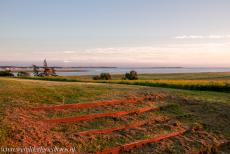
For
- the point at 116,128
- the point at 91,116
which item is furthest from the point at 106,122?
the point at 91,116

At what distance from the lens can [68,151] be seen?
6.96 metres

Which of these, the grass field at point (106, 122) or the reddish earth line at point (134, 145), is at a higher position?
the grass field at point (106, 122)

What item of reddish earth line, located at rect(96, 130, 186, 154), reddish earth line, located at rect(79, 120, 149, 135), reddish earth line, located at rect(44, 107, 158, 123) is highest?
reddish earth line, located at rect(44, 107, 158, 123)

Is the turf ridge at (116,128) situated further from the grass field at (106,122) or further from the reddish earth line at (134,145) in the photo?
the reddish earth line at (134,145)

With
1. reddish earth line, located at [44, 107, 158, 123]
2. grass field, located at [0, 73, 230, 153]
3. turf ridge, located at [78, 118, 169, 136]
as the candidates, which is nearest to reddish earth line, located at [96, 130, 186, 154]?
grass field, located at [0, 73, 230, 153]

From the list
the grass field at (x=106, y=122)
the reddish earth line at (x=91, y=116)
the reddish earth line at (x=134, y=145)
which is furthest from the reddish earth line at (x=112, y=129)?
the reddish earth line at (x=134, y=145)

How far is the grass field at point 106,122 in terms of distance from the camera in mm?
7434

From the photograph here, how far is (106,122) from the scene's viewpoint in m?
9.02

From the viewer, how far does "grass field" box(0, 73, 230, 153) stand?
293 inches

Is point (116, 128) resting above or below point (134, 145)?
above

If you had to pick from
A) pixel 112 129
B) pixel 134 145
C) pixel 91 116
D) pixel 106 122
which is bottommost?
pixel 134 145

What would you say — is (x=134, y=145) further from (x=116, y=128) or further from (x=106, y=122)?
(x=106, y=122)

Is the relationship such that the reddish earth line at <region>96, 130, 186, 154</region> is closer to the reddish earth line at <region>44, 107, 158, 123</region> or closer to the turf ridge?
the turf ridge

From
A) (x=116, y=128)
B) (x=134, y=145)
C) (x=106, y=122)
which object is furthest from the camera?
(x=106, y=122)
